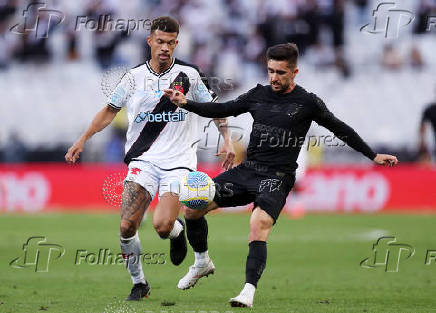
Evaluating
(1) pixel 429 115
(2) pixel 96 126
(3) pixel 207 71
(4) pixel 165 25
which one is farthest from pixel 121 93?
(3) pixel 207 71

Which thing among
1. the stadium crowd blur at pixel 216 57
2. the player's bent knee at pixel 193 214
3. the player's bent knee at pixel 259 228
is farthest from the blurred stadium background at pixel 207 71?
the player's bent knee at pixel 259 228

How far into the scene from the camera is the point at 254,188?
7805 mm

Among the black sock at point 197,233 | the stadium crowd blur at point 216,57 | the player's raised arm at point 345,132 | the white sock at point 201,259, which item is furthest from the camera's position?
the stadium crowd blur at point 216,57

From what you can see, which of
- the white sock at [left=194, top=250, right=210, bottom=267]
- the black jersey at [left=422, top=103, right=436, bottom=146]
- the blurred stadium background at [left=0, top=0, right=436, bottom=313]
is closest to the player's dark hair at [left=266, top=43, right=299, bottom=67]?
the white sock at [left=194, top=250, right=210, bottom=267]

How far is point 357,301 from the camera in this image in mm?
8164

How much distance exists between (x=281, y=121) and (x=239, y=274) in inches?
138

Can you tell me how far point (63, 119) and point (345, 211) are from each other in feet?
27.0

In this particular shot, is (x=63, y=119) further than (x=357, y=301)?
Yes

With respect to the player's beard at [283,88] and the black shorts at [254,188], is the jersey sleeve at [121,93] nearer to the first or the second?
the black shorts at [254,188]

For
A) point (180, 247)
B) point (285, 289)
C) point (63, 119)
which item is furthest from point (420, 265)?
point (63, 119)

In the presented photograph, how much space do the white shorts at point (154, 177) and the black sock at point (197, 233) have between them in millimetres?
354

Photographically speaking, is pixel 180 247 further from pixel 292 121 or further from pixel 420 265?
pixel 420 265

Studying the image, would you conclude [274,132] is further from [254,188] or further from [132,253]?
[132,253]

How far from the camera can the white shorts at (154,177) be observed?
8414mm
